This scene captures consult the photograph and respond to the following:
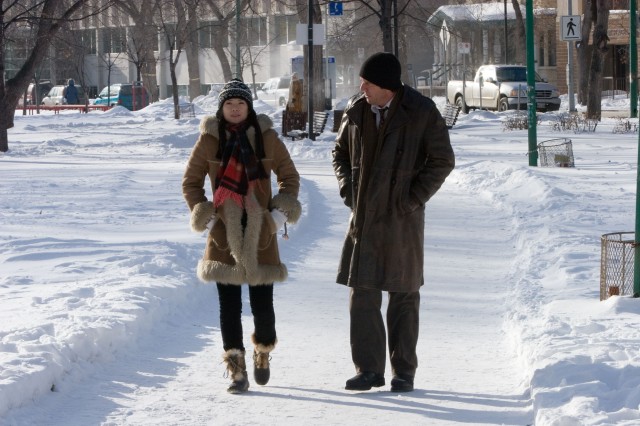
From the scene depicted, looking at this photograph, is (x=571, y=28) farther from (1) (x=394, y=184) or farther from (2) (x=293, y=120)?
(1) (x=394, y=184)

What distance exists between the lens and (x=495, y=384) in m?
6.75

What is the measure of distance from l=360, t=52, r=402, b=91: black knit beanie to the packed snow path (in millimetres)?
1513

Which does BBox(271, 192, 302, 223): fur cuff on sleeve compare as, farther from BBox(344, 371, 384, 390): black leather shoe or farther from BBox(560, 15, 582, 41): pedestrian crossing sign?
BBox(560, 15, 582, 41): pedestrian crossing sign

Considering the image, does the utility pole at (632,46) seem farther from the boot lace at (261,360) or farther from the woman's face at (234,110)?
the boot lace at (261,360)

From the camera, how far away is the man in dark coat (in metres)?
6.31

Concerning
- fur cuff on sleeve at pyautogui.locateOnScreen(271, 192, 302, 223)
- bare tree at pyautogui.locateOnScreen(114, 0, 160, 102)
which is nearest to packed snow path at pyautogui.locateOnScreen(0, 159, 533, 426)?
fur cuff on sleeve at pyautogui.locateOnScreen(271, 192, 302, 223)

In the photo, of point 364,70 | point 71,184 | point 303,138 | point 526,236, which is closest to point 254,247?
point 364,70

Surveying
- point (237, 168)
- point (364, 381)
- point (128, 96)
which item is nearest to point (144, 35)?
point (128, 96)

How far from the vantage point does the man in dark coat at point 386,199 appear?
20.7ft

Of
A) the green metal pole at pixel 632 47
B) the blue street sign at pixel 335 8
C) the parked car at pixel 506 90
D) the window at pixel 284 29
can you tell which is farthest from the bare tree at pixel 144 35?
the green metal pole at pixel 632 47

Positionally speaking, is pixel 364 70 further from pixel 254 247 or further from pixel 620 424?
pixel 620 424

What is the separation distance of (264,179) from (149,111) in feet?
160

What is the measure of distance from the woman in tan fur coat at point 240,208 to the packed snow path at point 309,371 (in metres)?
0.36

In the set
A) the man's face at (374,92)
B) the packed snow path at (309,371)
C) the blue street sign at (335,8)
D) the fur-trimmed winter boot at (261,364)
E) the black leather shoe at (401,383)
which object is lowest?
the packed snow path at (309,371)
